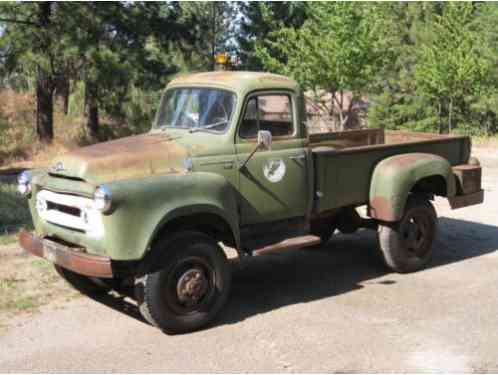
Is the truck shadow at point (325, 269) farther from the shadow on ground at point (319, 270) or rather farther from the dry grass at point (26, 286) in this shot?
the dry grass at point (26, 286)

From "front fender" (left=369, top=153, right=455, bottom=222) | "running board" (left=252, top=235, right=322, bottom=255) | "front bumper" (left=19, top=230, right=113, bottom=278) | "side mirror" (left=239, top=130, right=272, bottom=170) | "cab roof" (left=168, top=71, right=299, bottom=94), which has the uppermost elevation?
"cab roof" (left=168, top=71, right=299, bottom=94)

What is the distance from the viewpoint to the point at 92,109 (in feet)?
63.6

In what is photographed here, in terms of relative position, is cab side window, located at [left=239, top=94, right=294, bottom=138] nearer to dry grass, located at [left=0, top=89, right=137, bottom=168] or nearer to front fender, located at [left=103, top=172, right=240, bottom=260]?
front fender, located at [left=103, top=172, right=240, bottom=260]

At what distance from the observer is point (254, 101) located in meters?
6.07

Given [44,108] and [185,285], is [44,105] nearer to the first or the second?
[44,108]

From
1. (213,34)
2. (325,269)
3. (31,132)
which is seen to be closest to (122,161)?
A: (325,269)

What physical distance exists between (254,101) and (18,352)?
9.40ft

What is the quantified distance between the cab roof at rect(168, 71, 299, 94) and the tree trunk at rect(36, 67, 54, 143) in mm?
12897

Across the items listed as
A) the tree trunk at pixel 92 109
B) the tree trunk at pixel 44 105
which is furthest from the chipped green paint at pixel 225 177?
the tree trunk at pixel 44 105

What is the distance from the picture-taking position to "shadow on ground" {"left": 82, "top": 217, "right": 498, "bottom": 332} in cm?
618

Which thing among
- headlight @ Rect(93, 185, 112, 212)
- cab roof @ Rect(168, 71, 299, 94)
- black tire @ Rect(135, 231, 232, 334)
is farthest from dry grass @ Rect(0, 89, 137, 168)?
headlight @ Rect(93, 185, 112, 212)

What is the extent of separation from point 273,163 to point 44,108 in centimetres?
1419

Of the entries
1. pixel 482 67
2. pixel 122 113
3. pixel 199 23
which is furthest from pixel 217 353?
pixel 482 67

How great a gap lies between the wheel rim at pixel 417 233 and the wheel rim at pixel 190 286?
2.53 m
